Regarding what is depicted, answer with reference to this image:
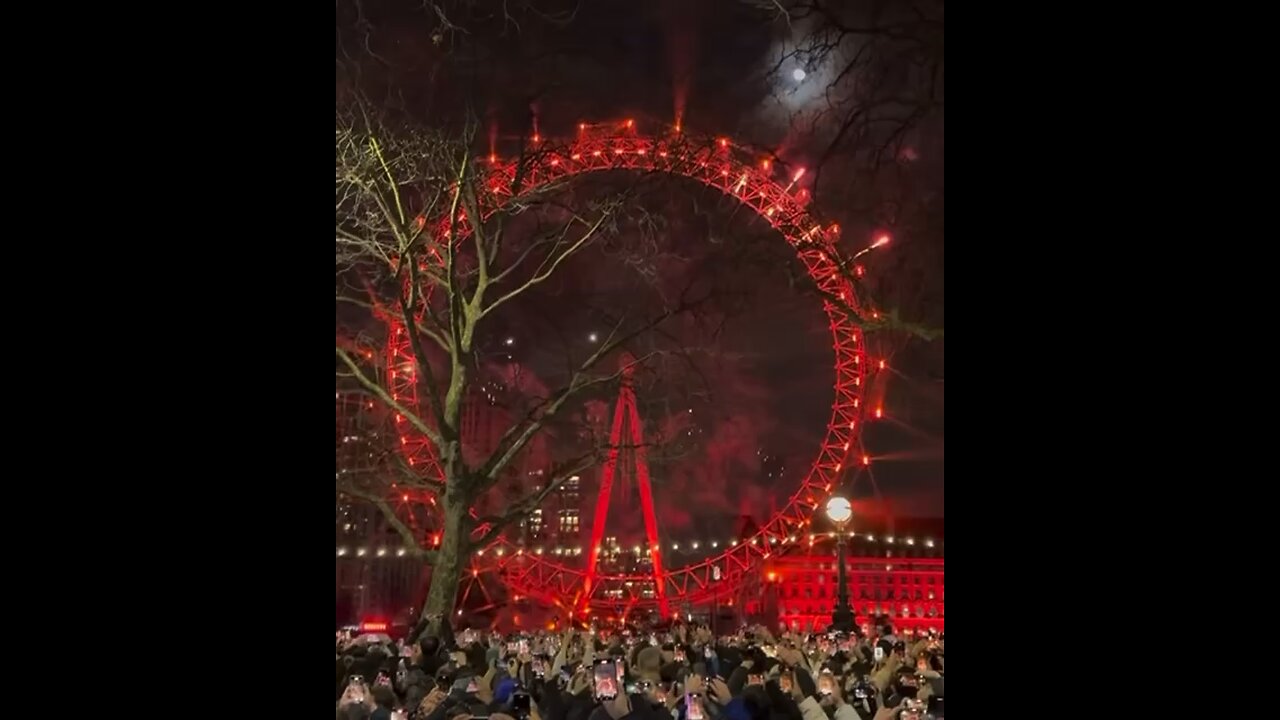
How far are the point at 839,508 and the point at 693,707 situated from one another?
936mm

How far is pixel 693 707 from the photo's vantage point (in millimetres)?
2057

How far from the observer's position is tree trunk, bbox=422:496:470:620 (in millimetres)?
2951

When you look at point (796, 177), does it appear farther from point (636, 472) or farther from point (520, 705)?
point (520, 705)

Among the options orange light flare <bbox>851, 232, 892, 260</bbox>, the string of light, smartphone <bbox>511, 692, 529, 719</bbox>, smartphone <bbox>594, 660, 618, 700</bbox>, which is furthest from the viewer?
the string of light

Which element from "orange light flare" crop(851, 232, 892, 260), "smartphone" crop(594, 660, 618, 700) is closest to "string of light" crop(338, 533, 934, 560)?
"smartphone" crop(594, 660, 618, 700)

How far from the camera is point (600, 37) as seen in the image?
260 cm

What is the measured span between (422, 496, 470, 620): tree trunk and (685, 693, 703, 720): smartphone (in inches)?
42.4

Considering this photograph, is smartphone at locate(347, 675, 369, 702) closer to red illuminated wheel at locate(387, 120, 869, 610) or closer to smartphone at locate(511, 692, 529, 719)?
smartphone at locate(511, 692, 529, 719)

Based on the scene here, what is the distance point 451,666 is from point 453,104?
1.47 metres

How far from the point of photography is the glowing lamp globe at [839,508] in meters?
2.82
